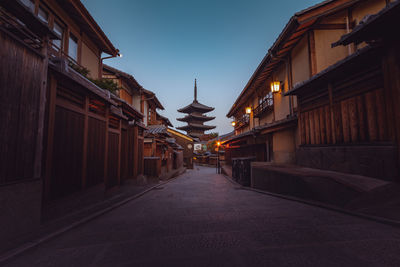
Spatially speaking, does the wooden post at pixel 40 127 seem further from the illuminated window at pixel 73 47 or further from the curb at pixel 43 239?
the illuminated window at pixel 73 47

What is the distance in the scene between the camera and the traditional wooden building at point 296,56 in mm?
7898

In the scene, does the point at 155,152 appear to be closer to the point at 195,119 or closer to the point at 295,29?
the point at 295,29

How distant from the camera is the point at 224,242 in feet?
9.48

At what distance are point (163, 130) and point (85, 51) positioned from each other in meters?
8.80

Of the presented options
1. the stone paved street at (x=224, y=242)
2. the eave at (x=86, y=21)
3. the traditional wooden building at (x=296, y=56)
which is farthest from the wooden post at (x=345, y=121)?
the eave at (x=86, y=21)

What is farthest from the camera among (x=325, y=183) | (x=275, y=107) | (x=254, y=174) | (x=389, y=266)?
(x=275, y=107)

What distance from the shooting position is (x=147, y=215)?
Answer: 4391 millimetres

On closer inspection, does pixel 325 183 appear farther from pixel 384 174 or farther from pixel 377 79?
pixel 377 79

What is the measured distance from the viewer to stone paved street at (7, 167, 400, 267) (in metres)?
2.38

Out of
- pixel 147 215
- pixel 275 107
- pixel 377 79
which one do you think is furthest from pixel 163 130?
pixel 377 79

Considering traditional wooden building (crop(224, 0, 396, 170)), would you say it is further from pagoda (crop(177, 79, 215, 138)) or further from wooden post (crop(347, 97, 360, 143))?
pagoda (crop(177, 79, 215, 138))

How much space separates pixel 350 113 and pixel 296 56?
5.87 metres

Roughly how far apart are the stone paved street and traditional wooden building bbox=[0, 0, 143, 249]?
4.02ft

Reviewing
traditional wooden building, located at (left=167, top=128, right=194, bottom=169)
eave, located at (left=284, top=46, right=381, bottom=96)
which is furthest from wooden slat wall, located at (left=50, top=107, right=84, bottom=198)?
traditional wooden building, located at (left=167, top=128, right=194, bottom=169)
